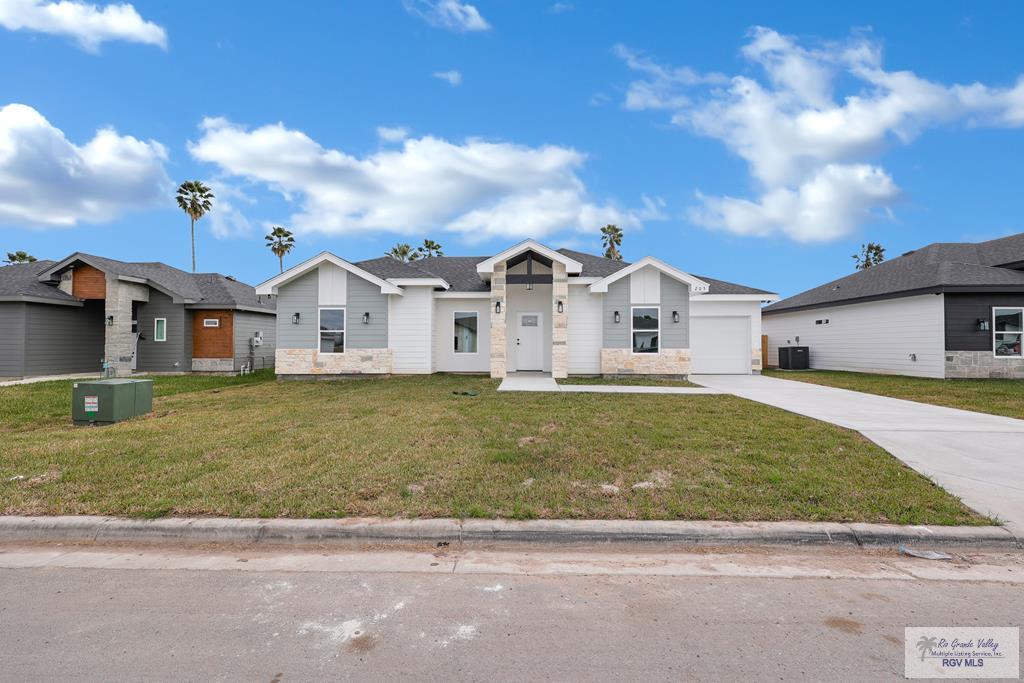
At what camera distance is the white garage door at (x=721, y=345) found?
698 inches

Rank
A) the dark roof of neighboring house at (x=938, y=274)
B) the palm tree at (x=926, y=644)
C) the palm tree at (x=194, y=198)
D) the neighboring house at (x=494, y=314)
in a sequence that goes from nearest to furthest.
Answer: the palm tree at (x=926, y=644)
the neighboring house at (x=494, y=314)
the dark roof of neighboring house at (x=938, y=274)
the palm tree at (x=194, y=198)

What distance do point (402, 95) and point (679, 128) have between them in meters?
11.1

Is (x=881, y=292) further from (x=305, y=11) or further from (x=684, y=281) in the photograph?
(x=305, y=11)

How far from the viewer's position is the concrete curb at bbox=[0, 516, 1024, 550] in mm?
3846

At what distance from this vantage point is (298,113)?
54.6 ft

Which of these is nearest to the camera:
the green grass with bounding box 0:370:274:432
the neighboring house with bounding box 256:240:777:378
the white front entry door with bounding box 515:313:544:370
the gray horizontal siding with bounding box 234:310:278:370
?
the green grass with bounding box 0:370:274:432

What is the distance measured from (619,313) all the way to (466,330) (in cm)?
543

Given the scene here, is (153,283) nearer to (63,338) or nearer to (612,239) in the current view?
(63,338)

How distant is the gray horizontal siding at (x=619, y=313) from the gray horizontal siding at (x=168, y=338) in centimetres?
1693

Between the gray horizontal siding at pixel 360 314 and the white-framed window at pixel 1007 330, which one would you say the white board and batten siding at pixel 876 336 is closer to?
the white-framed window at pixel 1007 330

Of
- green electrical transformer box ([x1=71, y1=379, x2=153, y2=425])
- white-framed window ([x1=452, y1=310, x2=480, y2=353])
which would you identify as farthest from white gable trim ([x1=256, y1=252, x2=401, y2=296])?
green electrical transformer box ([x1=71, y1=379, x2=153, y2=425])

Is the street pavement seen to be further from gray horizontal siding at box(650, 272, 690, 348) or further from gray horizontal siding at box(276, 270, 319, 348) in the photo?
gray horizontal siding at box(276, 270, 319, 348)

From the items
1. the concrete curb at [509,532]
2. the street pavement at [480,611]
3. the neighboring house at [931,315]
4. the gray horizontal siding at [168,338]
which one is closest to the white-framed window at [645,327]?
the neighboring house at [931,315]

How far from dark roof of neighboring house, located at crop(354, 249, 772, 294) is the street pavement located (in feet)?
41.9
